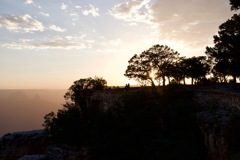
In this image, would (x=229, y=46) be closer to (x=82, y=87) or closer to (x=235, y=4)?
(x=235, y=4)

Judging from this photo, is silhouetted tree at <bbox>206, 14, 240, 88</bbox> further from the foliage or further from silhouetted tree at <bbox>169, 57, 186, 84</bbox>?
silhouetted tree at <bbox>169, 57, 186, 84</bbox>

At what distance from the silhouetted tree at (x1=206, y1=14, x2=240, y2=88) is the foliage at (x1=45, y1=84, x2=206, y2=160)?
208 inches

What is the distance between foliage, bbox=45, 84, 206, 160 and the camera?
2084 cm

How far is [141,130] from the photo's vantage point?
24.8 metres

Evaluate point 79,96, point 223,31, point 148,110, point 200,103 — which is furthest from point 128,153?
point 79,96

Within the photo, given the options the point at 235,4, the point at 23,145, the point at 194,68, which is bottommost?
the point at 23,145

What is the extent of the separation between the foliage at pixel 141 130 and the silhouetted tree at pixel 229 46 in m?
5.29

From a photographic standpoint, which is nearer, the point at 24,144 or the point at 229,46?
the point at 229,46

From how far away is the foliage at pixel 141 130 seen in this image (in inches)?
821

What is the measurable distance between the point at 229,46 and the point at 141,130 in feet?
42.8

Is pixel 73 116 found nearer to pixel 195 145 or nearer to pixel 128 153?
pixel 128 153

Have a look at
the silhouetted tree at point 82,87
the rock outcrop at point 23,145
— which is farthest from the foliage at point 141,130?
the silhouetted tree at point 82,87

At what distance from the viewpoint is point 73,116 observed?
92.0 ft

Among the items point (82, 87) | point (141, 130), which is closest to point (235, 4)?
point (141, 130)
